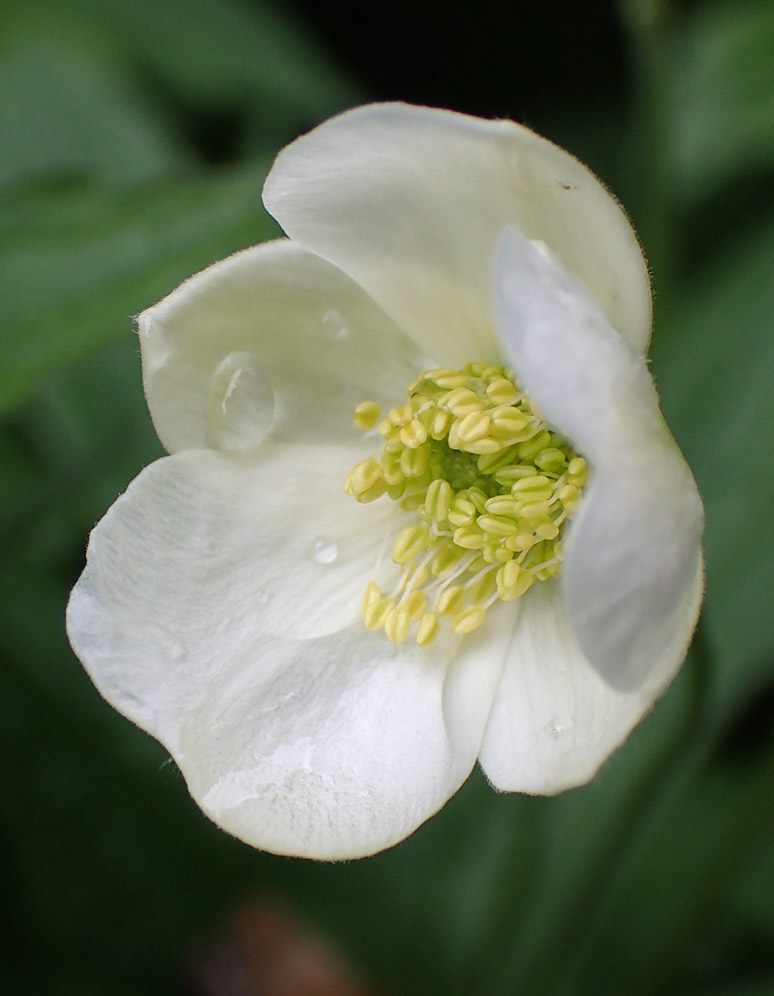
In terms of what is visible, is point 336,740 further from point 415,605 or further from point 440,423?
point 440,423

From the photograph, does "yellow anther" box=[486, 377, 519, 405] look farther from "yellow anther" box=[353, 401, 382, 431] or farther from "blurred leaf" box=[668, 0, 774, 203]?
"blurred leaf" box=[668, 0, 774, 203]

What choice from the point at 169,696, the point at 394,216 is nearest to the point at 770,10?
the point at 394,216

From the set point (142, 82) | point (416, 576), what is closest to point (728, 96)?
point (142, 82)

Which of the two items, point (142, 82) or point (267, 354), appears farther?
point (142, 82)

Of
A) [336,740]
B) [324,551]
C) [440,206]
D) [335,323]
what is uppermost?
[440,206]

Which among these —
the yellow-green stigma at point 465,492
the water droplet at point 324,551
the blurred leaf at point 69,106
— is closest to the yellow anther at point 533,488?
the yellow-green stigma at point 465,492
